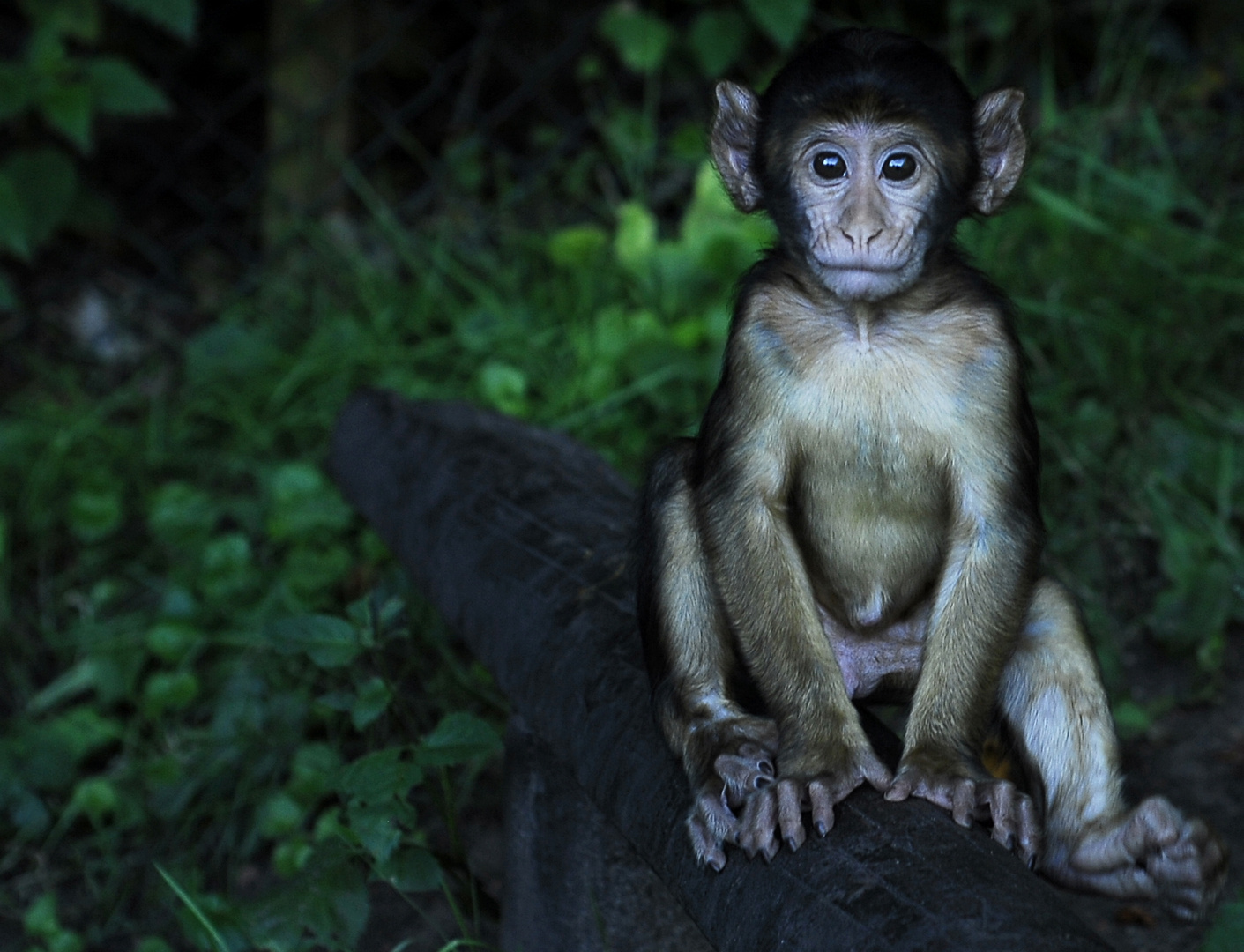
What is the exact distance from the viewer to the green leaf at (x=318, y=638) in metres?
3.15

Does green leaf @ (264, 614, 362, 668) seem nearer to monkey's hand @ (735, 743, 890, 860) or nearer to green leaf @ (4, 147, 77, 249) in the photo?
monkey's hand @ (735, 743, 890, 860)

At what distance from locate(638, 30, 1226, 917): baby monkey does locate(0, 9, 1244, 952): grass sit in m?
0.80

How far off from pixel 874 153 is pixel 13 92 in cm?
417

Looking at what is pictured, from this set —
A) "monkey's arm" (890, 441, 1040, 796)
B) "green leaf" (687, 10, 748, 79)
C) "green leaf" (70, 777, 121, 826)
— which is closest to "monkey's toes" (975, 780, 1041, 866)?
"monkey's arm" (890, 441, 1040, 796)

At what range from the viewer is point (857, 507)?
2.75 metres

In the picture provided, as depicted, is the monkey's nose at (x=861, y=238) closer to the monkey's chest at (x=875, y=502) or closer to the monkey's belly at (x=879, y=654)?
the monkey's chest at (x=875, y=502)

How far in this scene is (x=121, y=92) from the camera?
5.74m

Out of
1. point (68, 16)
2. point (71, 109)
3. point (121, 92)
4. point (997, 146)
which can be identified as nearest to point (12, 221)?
point (71, 109)

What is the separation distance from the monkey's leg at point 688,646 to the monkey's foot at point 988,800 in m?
0.30

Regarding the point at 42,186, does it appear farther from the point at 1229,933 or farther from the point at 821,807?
the point at 1229,933

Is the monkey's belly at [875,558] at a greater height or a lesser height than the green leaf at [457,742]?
greater

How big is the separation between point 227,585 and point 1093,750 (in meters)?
3.07

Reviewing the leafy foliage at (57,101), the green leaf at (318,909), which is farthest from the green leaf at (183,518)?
the green leaf at (318,909)

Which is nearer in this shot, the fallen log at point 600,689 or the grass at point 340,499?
the fallen log at point 600,689
